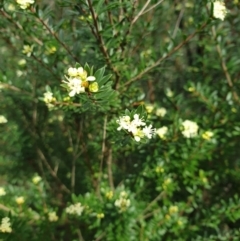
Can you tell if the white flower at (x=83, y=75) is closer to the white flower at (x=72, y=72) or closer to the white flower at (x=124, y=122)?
the white flower at (x=72, y=72)

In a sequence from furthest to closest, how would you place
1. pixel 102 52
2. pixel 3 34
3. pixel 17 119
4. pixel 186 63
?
pixel 186 63, pixel 17 119, pixel 3 34, pixel 102 52

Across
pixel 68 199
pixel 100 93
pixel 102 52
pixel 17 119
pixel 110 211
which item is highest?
pixel 17 119

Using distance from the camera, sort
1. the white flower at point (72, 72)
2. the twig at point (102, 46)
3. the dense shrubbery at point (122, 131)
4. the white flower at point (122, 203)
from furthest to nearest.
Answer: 1. the white flower at point (122, 203)
2. the dense shrubbery at point (122, 131)
3. the twig at point (102, 46)
4. the white flower at point (72, 72)

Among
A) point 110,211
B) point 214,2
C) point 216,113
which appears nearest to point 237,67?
point 216,113

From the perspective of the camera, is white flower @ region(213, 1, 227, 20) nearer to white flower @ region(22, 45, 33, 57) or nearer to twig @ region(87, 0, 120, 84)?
twig @ region(87, 0, 120, 84)

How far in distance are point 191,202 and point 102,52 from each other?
44.3 inches

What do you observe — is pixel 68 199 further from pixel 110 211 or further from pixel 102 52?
pixel 102 52

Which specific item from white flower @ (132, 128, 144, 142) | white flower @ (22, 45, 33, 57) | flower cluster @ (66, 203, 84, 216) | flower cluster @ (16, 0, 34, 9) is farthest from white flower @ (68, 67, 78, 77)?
flower cluster @ (66, 203, 84, 216)

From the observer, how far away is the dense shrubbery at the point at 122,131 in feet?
5.19

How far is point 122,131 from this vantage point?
1234 millimetres

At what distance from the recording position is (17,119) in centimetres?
266

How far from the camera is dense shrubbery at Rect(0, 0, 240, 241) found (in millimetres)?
1581

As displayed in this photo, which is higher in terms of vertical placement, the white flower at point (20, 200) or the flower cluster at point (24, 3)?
the flower cluster at point (24, 3)

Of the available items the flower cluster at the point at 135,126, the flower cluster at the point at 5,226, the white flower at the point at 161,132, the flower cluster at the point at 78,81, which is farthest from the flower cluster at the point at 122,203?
the flower cluster at the point at 78,81
